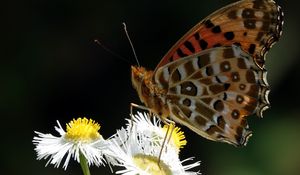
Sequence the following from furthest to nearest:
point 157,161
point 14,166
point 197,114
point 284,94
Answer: point 284,94 → point 14,166 → point 197,114 → point 157,161

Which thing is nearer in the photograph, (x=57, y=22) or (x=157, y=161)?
(x=157, y=161)

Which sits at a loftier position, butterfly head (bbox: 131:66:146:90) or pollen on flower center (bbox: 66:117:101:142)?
butterfly head (bbox: 131:66:146:90)

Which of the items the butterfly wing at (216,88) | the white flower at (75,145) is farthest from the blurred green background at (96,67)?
the white flower at (75,145)

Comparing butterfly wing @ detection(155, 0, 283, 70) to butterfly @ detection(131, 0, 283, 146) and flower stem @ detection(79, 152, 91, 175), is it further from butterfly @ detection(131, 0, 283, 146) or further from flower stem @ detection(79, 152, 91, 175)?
flower stem @ detection(79, 152, 91, 175)

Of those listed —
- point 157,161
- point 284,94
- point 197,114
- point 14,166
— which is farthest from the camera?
point 284,94

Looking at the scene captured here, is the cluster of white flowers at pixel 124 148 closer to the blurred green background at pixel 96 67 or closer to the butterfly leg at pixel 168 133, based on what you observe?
the butterfly leg at pixel 168 133

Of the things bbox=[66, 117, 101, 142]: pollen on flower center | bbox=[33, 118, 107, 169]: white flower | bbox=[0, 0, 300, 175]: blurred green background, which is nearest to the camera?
bbox=[33, 118, 107, 169]: white flower

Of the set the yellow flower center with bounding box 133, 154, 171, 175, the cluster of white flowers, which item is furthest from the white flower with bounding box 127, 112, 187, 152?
the yellow flower center with bounding box 133, 154, 171, 175

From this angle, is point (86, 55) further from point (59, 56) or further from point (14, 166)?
point (14, 166)

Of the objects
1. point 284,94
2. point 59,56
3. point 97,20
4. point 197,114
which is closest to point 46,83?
point 59,56
